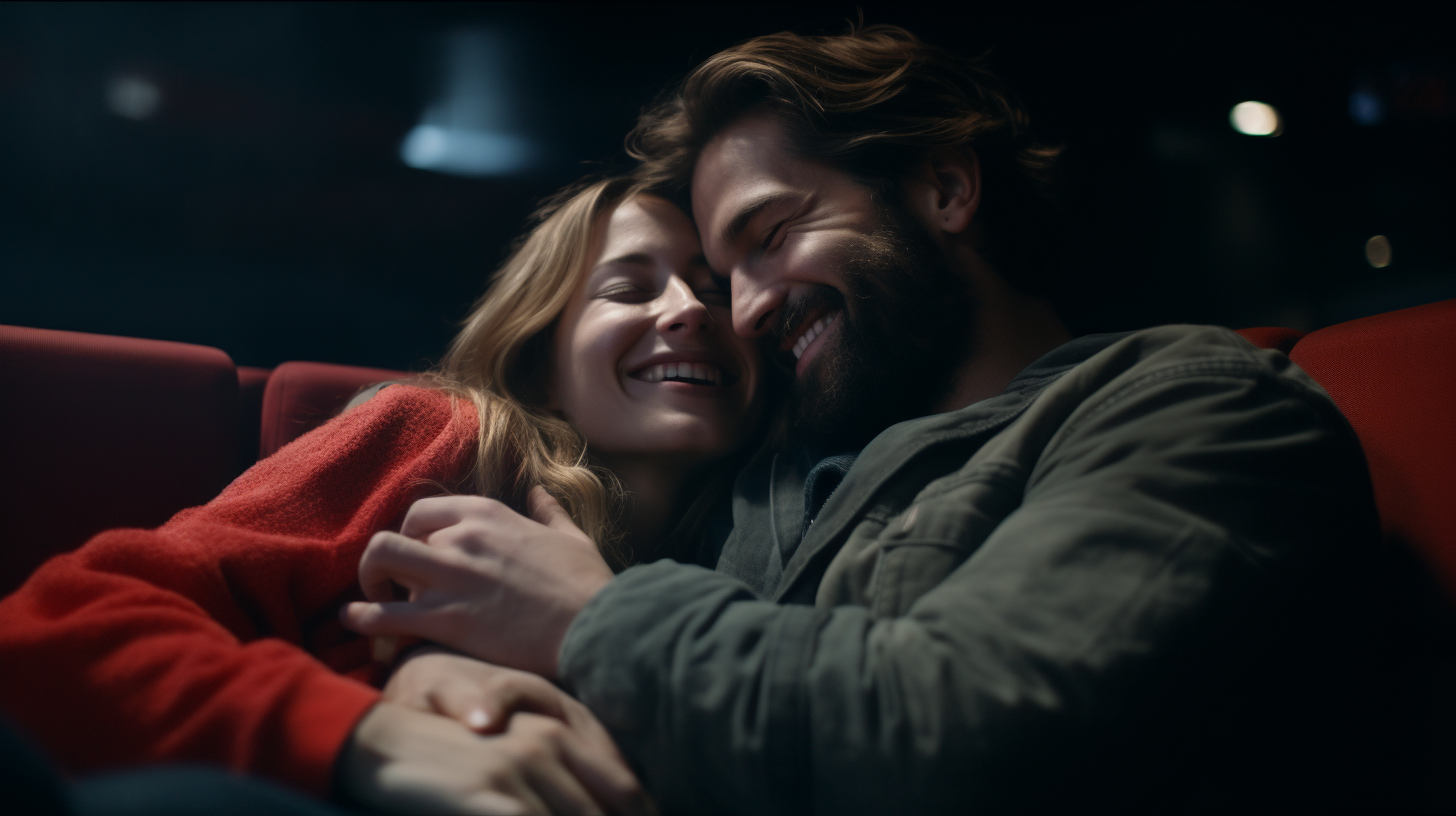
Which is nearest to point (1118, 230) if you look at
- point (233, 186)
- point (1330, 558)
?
point (1330, 558)

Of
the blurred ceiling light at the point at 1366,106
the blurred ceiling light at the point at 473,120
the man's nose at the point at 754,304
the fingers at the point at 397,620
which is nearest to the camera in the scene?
the fingers at the point at 397,620

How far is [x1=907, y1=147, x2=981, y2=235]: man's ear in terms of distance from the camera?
1.22 meters

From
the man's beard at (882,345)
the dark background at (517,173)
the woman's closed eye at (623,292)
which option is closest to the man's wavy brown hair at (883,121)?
the man's beard at (882,345)

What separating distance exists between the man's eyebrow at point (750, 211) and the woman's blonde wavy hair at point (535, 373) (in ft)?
0.95

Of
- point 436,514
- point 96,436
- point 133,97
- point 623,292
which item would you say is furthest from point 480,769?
point 133,97

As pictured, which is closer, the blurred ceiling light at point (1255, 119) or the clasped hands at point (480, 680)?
the clasped hands at point (480, 680)

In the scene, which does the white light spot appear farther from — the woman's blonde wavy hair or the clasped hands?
the clasped hands

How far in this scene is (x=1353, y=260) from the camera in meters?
2.38

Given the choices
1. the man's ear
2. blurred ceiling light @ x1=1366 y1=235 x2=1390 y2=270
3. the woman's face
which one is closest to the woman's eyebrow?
the woman's face

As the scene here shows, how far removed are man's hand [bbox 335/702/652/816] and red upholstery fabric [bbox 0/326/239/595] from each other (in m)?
0.94

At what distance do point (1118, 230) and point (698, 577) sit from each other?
2.23 meters

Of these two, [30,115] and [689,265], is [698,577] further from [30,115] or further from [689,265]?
[30,115]

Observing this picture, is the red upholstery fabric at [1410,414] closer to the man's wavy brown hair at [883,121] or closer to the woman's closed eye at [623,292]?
the man's wavy brown hair at [883,121]

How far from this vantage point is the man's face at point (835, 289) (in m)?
1.09
